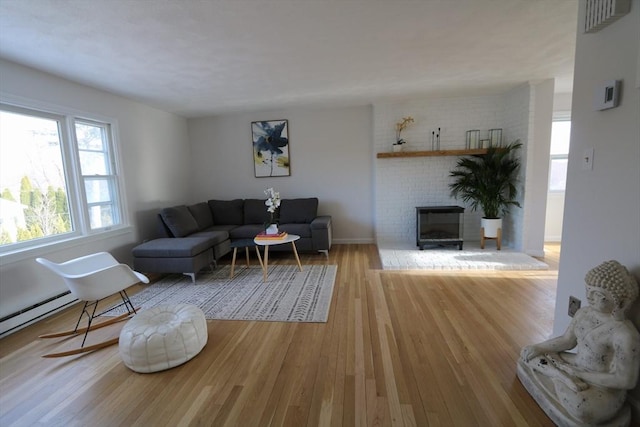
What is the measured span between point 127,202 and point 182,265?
130cm

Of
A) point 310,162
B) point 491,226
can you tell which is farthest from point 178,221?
point 491,226

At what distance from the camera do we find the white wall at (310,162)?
16.3ft

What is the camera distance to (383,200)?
15.9ft

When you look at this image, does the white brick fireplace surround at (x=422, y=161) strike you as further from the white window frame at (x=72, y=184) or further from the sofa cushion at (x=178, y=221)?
the white window frame at (x=72, y=184)

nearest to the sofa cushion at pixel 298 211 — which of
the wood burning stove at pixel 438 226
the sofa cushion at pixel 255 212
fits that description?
the sofa cushion at pixel 255 212

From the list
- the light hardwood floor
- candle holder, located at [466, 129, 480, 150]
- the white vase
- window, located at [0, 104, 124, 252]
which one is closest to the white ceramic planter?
candle holder, located at [466, 129, 480, 150]

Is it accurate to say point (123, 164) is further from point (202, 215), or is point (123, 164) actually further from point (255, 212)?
point (255, 212)

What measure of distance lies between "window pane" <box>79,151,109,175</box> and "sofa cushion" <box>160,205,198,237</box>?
0.83 meters

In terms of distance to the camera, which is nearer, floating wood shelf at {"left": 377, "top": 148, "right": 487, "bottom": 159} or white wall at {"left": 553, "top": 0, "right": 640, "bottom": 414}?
white wall at {"left": 553, "top": 0, "right": 640, "bottom": 414}

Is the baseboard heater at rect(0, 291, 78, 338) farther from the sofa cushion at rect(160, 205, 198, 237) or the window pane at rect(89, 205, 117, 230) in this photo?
the sofa cushion at rect(160, 205, 198, 237)

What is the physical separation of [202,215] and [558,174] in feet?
19.0

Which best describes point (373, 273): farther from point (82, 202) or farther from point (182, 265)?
point (82, 202)

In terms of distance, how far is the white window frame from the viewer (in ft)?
8.56

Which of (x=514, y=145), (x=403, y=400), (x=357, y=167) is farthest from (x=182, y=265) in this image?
(x=514, y=145)
